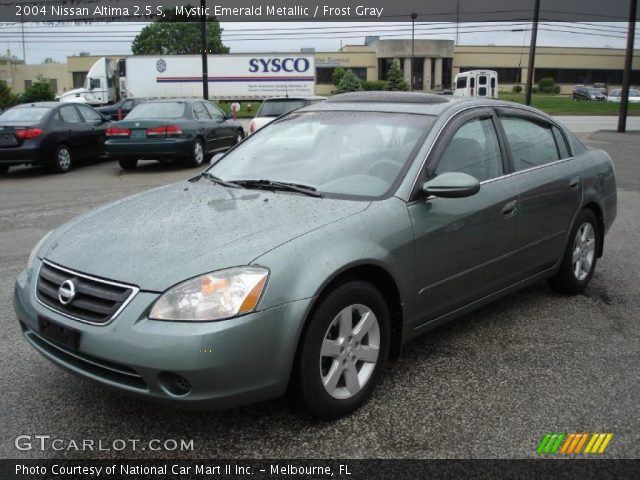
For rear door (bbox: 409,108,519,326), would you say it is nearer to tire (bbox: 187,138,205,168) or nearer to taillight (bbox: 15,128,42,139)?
tire (bbox: 187,138,205,168)

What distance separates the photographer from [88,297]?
110 inches

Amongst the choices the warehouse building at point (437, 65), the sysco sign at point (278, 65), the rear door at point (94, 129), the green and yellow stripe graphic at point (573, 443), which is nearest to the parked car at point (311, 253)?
the green and yellow stripe graphic at point (573, 443)

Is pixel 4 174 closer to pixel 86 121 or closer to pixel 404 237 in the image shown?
pixel 86 121

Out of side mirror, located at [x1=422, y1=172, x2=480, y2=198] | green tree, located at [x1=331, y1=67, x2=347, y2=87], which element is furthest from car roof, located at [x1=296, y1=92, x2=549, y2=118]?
green tree, located at [x1=331, y1=67, x2=347, y2=87]

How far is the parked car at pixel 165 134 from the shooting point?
1281 centimetres

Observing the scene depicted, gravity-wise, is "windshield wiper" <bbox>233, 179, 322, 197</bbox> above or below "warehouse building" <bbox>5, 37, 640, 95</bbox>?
below

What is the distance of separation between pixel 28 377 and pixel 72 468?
105 cm

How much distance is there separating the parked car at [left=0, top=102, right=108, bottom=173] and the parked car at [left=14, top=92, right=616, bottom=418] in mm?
9258

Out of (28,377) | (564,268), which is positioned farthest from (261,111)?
(28,377)

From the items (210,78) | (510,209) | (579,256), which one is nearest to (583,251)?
(579,256)

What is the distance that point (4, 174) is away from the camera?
42.8 ft

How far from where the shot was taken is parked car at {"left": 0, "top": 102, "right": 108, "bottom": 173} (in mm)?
12156

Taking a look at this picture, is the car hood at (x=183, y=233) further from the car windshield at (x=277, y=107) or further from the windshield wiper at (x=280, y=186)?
the car windshield at (x=277, y=107)

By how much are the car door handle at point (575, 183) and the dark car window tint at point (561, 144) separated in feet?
0.70
